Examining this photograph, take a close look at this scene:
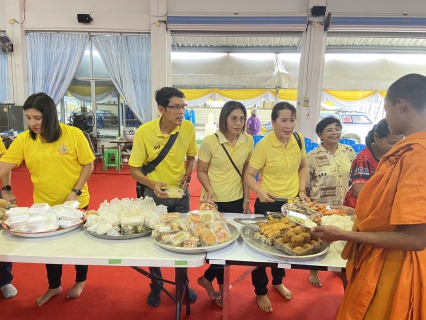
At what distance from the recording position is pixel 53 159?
205 cm

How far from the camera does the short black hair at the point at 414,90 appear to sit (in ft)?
3.58

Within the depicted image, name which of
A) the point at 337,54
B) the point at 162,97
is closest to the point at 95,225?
the point at 162,97

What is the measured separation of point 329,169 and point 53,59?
21.7 feet

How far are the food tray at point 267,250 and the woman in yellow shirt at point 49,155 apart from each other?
1.29 metres

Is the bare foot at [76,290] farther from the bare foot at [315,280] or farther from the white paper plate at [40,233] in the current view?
the bare foot at [315,280]

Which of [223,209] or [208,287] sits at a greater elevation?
[223,209]

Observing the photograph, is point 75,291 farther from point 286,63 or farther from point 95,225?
point 286,63

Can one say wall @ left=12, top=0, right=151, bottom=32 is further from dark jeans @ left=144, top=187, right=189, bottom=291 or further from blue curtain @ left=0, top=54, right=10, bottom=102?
dark jeans @ left=144, top=187, right=189, bottom=291

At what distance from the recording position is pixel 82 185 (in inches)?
85.6

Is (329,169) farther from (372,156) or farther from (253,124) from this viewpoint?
(253,124)

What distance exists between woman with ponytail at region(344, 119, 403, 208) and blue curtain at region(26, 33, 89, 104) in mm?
6449

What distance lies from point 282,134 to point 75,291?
2112 millimetres

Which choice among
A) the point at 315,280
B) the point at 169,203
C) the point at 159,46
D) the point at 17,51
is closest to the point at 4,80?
the point at 17,51

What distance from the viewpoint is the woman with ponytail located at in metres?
1.97
